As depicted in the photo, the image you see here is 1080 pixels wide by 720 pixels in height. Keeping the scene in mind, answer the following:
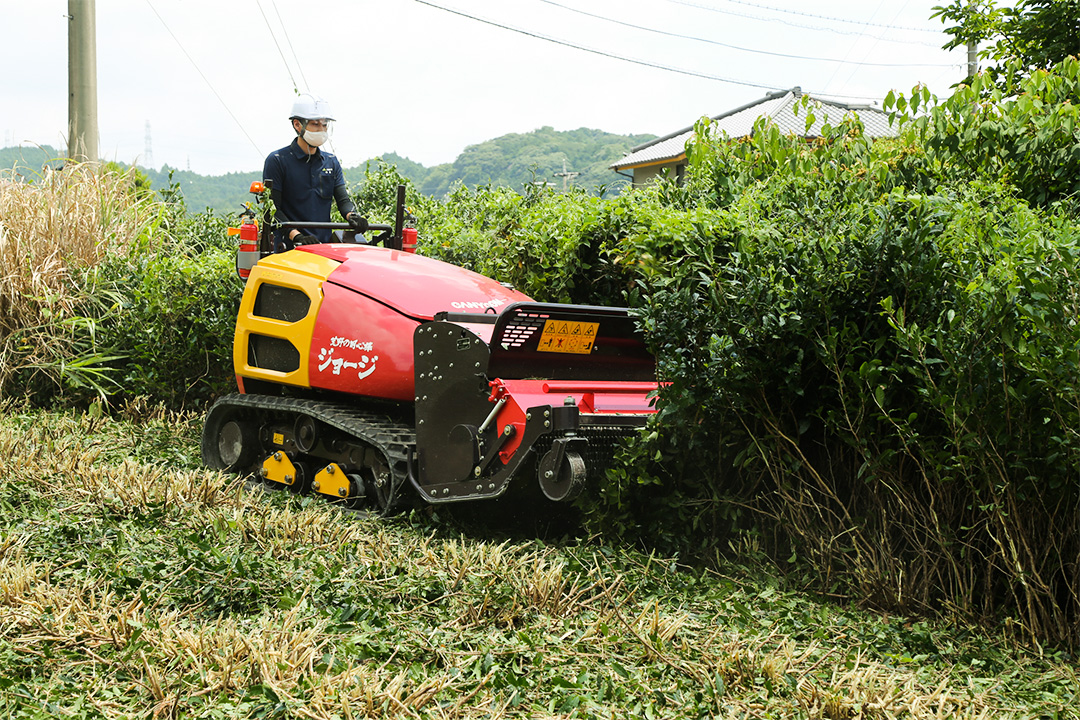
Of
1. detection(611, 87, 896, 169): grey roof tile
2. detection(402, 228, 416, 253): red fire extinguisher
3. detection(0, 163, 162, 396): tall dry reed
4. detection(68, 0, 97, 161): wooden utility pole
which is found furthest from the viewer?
detection(611, 87, 896, 169): grey roof tile

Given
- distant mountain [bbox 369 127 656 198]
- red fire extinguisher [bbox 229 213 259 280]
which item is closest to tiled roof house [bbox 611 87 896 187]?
distant mountain [bbox 369 127 656 198]

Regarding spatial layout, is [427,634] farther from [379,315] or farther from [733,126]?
[733,126]

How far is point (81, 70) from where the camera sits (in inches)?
516

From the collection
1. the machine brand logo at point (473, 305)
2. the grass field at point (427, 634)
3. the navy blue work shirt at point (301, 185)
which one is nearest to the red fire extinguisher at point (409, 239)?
the navy blue work shirt at point (301, 185)

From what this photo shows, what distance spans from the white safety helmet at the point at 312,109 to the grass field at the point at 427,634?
309 cm

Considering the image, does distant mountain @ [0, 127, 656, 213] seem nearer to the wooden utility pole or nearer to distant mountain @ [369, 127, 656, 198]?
distant mountain @ [369, 127, 656, 198]

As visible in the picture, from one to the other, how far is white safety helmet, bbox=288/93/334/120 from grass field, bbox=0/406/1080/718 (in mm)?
3092

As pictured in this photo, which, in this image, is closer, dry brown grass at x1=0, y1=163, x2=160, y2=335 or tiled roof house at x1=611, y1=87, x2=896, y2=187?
dry brown grass at x1=0, y1=163, x2=160, y2=335

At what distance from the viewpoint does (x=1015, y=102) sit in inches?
198

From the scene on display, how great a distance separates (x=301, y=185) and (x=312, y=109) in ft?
1.75

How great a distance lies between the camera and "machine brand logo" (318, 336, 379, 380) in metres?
5.84

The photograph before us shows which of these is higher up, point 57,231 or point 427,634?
point 57,231

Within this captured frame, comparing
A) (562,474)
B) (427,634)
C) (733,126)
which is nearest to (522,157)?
(733,126)

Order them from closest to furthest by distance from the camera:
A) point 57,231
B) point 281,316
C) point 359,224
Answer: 1. point 281,316
2. point 359,224
3. point 57,231
